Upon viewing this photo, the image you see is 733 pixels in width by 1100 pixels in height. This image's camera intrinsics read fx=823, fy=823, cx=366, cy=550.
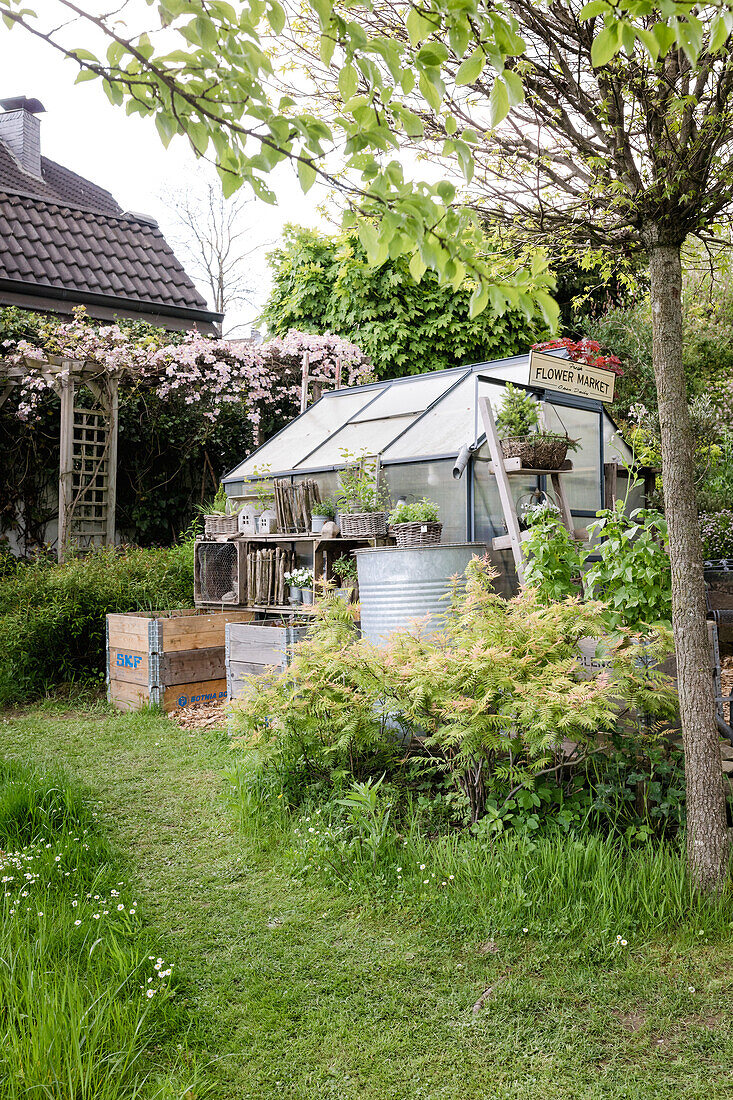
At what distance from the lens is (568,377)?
16.2 feet

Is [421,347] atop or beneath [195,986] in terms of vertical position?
atop

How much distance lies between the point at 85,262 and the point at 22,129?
441 centimetres

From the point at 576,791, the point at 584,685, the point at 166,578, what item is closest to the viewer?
the point at 584,685

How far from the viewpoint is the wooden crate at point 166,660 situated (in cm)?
657

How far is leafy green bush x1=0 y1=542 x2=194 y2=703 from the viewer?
712 centimetres

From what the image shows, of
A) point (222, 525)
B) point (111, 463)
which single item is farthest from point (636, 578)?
point (111, 463)

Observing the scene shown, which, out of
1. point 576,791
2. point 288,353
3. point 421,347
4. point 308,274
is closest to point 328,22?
point 576,791

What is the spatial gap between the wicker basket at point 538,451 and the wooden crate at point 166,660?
2.67 meters

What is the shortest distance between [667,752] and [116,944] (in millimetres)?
2426

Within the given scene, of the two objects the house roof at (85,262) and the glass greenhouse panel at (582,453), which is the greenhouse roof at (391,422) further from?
the house roof at (85,262)

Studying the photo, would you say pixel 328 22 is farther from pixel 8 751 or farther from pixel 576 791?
pixel 8 751

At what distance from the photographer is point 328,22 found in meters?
2.00

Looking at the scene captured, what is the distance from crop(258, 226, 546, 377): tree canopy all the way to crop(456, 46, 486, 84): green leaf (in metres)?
10.1

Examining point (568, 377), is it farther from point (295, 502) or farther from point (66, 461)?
point (66, 461)
